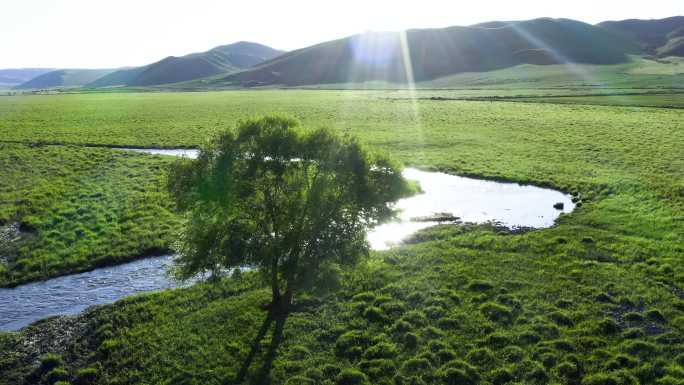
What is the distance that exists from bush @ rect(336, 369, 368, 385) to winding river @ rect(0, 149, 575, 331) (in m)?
7.01

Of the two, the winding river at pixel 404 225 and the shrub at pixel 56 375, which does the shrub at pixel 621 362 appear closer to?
the winding river at pixel 404 225

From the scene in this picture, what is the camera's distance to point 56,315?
72.0ft

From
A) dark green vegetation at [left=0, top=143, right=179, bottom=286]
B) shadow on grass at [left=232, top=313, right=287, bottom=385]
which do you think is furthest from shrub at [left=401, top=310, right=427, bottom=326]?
dark green vegetation at [left=0, top=143, right=179, bottom=286]

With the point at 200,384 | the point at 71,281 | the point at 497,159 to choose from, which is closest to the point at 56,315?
the point at 71,281

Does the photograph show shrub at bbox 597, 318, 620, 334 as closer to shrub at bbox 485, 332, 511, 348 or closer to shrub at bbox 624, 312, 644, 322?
shrub at bbox 624, 312, 644, 322

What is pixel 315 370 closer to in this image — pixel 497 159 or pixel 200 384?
pixel 200 384

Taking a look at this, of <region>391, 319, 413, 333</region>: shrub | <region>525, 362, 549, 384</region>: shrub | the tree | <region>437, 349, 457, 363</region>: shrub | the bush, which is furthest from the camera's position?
<region>391, 319, 413, 333</region>: shrub

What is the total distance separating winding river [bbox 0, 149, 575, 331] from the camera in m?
23.1

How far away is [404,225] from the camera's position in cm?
3397

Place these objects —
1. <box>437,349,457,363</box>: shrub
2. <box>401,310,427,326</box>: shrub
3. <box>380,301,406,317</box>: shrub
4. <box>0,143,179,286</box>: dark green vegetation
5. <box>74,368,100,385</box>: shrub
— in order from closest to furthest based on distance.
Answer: <box>74,368,100,385</box>: shrub
<box>437,349,457,363</box>: shrub
<box>401,310,427,326</box>: shrub
<box>380,301,406,317</box>: shrub
<box>0,143,179,286</box>: dark green vegetation

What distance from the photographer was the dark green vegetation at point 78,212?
92.4 feet

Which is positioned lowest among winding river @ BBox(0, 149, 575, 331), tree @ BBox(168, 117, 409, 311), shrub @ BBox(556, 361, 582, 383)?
shrub @ BBox(556, 361, 582, 383)

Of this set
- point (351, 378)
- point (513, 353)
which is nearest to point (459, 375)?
point (513, 353)

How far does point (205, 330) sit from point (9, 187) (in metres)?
34.1
